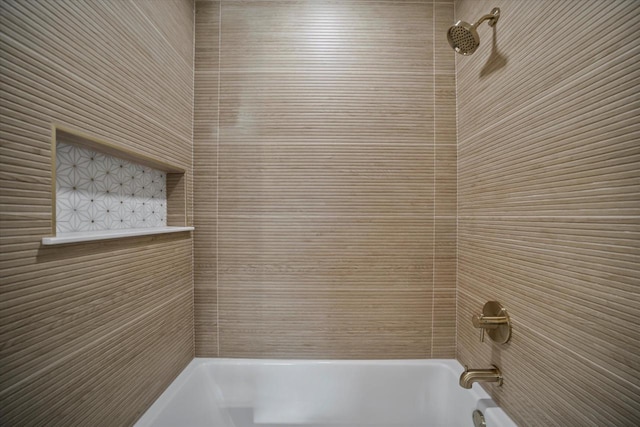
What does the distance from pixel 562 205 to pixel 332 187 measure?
0.85 m

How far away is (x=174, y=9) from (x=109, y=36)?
504 millimetres

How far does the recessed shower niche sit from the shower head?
4.17 feet

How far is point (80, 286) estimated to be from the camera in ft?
2.28

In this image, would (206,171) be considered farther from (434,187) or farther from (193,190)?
(434,187)

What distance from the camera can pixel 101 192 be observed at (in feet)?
2.76

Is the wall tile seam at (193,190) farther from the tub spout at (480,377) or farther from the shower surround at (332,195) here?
the tub spout at (480,377)

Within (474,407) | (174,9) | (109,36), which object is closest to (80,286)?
(109,36)

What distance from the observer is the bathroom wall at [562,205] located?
1.89 feet

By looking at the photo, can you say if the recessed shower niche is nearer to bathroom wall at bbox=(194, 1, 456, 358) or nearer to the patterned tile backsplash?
the patterned tile backsplash

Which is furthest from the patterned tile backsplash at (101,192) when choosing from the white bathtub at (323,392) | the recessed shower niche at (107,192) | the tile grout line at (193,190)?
the white bathtub at (323,392)

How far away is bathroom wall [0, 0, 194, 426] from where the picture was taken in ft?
1.81

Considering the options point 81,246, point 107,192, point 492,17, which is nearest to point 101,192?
point 107,192

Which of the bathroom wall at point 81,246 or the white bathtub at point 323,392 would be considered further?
the white bathtub at point 323,392

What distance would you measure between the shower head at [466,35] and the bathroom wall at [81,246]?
1.17m
